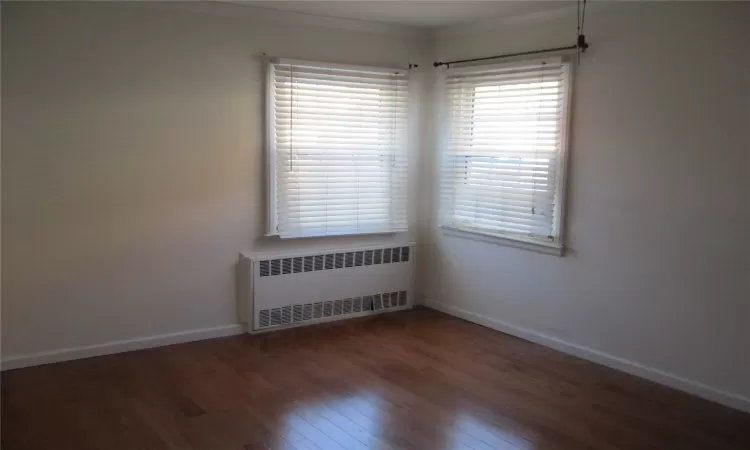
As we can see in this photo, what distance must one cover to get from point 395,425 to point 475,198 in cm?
220

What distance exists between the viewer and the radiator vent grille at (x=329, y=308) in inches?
183

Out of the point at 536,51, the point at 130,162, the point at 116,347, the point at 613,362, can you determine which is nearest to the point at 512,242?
the point at 613,362

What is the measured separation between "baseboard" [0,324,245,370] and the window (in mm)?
842

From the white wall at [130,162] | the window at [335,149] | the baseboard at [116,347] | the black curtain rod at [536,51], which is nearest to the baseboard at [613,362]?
the window at [335,149]

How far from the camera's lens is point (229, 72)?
4.33 meters

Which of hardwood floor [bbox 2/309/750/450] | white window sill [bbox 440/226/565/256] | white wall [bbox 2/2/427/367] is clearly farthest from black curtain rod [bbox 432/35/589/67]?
hardwood floor [bbox 2/309/750/450]

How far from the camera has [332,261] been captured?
4.88 metres

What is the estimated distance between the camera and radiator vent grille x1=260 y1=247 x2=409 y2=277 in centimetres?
459

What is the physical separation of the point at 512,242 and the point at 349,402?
1.85 metres

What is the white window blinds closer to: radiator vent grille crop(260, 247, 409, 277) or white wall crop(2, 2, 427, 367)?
radiator vent grille crop(260, 247, 409, 277)

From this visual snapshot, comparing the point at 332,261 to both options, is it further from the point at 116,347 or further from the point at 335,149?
the point at 116,347

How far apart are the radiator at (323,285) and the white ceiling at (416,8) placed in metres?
1.80

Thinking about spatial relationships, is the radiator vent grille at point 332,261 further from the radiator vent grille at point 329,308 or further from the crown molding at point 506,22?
the crown molding at point 506,22

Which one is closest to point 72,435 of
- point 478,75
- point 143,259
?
point 143,259
